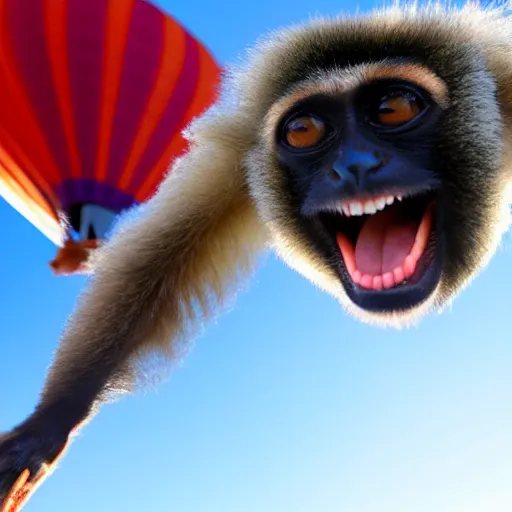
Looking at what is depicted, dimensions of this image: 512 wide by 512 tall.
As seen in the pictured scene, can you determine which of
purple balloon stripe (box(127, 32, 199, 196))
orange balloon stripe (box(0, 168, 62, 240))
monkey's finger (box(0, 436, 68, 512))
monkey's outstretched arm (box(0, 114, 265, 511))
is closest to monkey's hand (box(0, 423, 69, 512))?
monkey's finger (box(0, 436, 68, 512))

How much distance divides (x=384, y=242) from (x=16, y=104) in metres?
5.87

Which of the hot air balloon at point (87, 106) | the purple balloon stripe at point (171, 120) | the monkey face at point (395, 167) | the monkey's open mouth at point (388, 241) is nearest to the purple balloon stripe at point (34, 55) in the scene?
the hot air balloon at point (87, 106)

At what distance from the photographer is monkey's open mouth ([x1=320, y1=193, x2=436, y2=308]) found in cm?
245

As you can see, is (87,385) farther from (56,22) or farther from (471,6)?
(56,22)

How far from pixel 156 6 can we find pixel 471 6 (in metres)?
5.83

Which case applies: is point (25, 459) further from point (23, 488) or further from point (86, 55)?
point (86, 55)

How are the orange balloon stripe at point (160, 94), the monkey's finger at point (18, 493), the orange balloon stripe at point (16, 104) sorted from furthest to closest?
the orange balloon stripe at point (160, 94) < the orange balloon stripe at point (16, 104) < the monkey's finger at point (18, 493)

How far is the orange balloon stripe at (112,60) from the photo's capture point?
296 inches

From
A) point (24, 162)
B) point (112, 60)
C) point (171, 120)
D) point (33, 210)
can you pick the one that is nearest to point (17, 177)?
point (24, 162)

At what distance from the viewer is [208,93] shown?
26.1ft

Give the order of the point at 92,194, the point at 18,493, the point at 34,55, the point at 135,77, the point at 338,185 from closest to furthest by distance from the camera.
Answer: the point at 18,493
the point at 338,185
the point at 34,55
the point at 135,77
the point at 92,194

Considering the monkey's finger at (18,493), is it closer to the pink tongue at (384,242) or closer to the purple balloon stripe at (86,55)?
the pink tongue at (384,242)

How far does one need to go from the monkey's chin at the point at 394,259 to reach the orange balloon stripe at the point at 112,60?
18.1ft

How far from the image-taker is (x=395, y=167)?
2.34 metres
